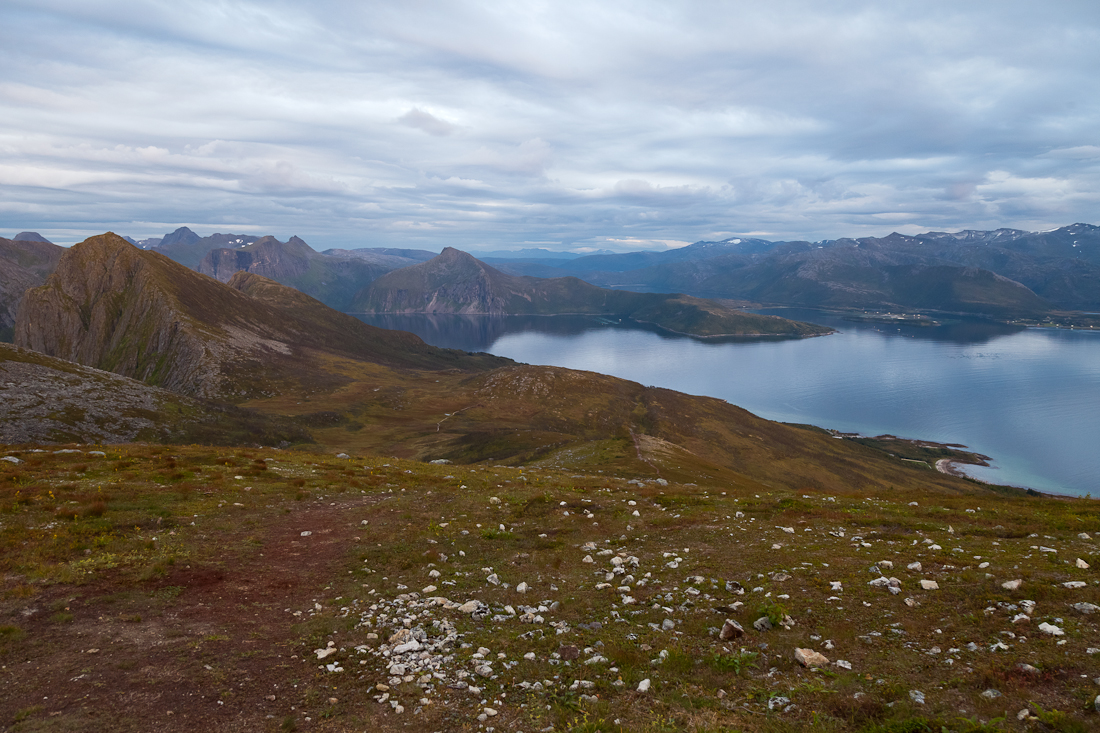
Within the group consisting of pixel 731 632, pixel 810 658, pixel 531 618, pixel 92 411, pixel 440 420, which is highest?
pixel 810 658

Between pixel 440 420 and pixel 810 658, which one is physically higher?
pixel 810 658

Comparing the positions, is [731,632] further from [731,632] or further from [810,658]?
[810,658]

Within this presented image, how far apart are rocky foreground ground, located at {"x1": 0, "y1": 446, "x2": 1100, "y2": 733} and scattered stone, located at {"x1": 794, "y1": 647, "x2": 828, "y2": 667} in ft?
0.14

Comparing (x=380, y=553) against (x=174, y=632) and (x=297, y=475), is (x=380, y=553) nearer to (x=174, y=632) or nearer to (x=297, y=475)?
(x=174, y=632)

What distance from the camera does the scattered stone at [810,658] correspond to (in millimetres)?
11000

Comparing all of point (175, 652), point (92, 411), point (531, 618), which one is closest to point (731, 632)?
point (531, 618)

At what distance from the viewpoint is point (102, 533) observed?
1894 centimetres

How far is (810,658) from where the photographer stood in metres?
11.1

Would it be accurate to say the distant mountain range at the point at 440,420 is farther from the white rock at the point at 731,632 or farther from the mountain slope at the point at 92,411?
the white rock at the point at 731,632

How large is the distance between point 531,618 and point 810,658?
706 centimetres

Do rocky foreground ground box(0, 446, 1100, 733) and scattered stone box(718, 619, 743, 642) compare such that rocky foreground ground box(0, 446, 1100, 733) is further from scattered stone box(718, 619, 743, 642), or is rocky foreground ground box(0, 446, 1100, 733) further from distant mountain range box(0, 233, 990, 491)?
distant mountain range box(0, 233, 990, 491)

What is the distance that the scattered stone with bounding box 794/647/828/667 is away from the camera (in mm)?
11000

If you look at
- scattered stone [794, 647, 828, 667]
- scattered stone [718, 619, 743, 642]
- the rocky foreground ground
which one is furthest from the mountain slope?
scattered stone [794, 647, 828, 667]

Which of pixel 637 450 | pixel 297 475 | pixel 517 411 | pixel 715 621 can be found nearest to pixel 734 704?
pixel 715 621
